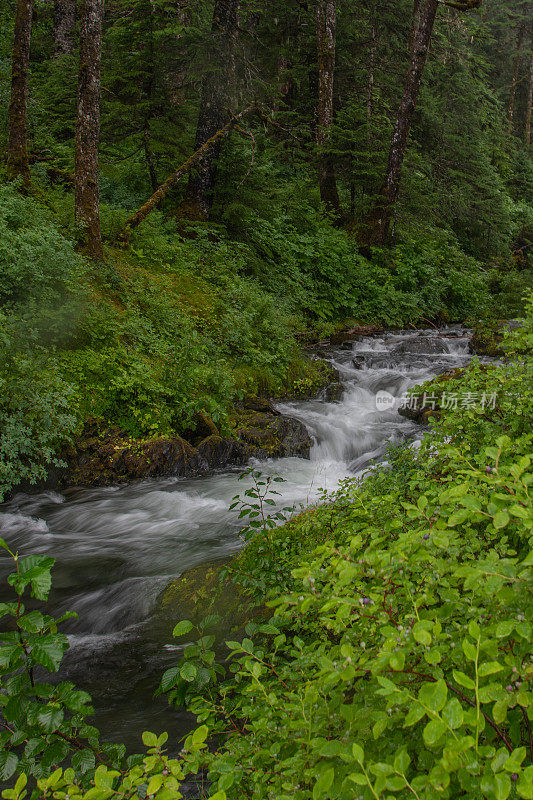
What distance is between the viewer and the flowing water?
368 cm

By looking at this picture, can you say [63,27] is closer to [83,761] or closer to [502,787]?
[83,761]

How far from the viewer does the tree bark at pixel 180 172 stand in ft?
33.5

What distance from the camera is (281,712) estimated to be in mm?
2197

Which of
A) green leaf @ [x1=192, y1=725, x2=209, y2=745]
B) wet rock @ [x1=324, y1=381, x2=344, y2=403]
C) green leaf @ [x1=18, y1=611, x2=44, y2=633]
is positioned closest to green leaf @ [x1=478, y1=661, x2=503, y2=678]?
green leaf @ [x1=192, y1=725, x2=209, y2=745]

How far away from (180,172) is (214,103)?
2.12 m

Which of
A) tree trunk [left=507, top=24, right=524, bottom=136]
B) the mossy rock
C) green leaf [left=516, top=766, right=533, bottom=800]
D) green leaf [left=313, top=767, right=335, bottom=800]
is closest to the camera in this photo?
green leaf [left=516, top=766, right=533, bottom=800]

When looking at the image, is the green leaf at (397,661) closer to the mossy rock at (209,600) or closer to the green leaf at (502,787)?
the green leaf at (502,787)

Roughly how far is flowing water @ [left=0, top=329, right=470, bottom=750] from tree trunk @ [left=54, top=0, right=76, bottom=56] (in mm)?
16659

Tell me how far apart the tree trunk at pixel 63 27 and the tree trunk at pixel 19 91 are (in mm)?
10796

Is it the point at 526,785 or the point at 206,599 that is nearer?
the point at 526,785

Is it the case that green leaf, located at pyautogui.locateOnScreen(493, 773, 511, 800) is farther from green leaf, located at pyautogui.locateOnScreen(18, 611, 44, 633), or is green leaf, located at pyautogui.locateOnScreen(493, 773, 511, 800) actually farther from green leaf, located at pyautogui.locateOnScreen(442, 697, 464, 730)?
green leaf, located at pyautogui.locateOnScreen(18, 611, 44, 633)

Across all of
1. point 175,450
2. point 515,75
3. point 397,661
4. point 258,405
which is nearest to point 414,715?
point 397,661

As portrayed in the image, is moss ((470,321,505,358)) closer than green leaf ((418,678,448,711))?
No

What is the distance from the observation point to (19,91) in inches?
359
